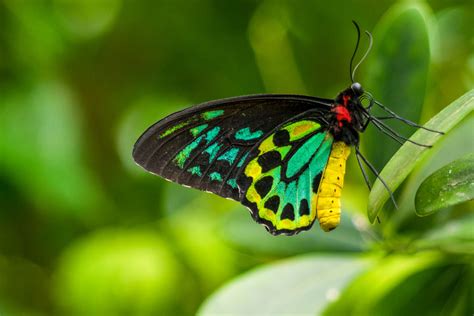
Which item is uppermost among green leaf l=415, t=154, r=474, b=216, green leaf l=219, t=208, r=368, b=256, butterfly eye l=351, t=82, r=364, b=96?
butterfly eye l=351, t=82, r=364, b=96

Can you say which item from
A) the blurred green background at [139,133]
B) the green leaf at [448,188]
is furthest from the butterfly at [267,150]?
the green leaf at [448,188]

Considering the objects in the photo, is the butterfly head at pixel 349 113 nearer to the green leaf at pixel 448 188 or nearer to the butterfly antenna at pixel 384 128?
the butterfly antenna at pixel 384 128

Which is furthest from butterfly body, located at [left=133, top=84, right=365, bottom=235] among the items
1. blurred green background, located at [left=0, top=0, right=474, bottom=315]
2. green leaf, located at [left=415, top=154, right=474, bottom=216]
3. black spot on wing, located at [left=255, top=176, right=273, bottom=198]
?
green leaf, located at [left=415, top=154, right=474, bottom=216]

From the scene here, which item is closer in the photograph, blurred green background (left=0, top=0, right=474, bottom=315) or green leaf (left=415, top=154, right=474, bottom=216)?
green leaf (left=415, top=154, right=474, bottom=216)

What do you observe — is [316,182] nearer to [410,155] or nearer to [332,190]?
[332,190]

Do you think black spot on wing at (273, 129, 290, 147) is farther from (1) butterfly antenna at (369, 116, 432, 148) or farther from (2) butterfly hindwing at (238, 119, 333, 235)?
(1) butterfly antenna at (369, 116, 432, 148)

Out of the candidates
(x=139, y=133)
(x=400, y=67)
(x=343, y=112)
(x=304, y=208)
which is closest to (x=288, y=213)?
(x=304, y=208)
